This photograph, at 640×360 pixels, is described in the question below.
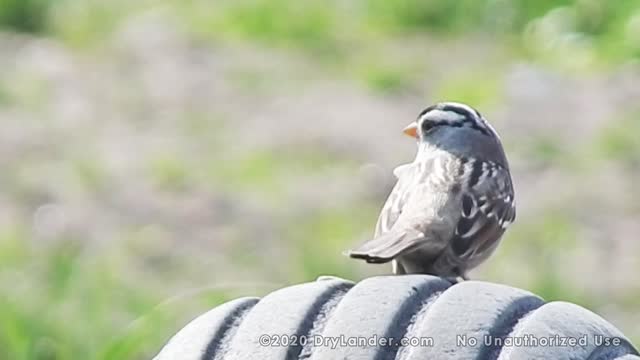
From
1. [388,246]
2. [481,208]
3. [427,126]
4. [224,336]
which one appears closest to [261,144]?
[427,126]

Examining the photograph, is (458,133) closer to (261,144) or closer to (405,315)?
(405,315)

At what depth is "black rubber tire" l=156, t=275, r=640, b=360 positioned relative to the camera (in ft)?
8.59

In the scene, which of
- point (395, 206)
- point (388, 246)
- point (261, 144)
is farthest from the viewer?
point (261, 144)

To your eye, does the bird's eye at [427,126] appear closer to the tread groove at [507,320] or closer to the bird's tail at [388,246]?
the bird's tail at [388,246]

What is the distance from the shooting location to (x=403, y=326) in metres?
2.65

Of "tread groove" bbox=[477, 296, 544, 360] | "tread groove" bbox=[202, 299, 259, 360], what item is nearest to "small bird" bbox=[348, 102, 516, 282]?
"tread groove" bbox=[202, 299, 259, 360]

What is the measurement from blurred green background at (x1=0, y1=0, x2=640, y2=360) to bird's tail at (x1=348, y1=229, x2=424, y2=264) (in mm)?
1088

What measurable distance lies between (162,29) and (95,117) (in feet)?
4.20

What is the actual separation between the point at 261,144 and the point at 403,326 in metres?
4.49

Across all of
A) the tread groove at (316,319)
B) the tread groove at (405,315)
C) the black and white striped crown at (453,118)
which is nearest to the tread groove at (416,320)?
the tread groove at (405,315)

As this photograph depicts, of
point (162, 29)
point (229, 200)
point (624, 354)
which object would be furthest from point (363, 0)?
point (624, 354)

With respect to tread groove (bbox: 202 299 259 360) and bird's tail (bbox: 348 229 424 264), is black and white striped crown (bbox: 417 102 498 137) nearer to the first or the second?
bird's tail (bbox: 348 229 424 264)

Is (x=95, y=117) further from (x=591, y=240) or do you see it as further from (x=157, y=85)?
(x=591, y=240)

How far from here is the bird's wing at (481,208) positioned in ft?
12.1
